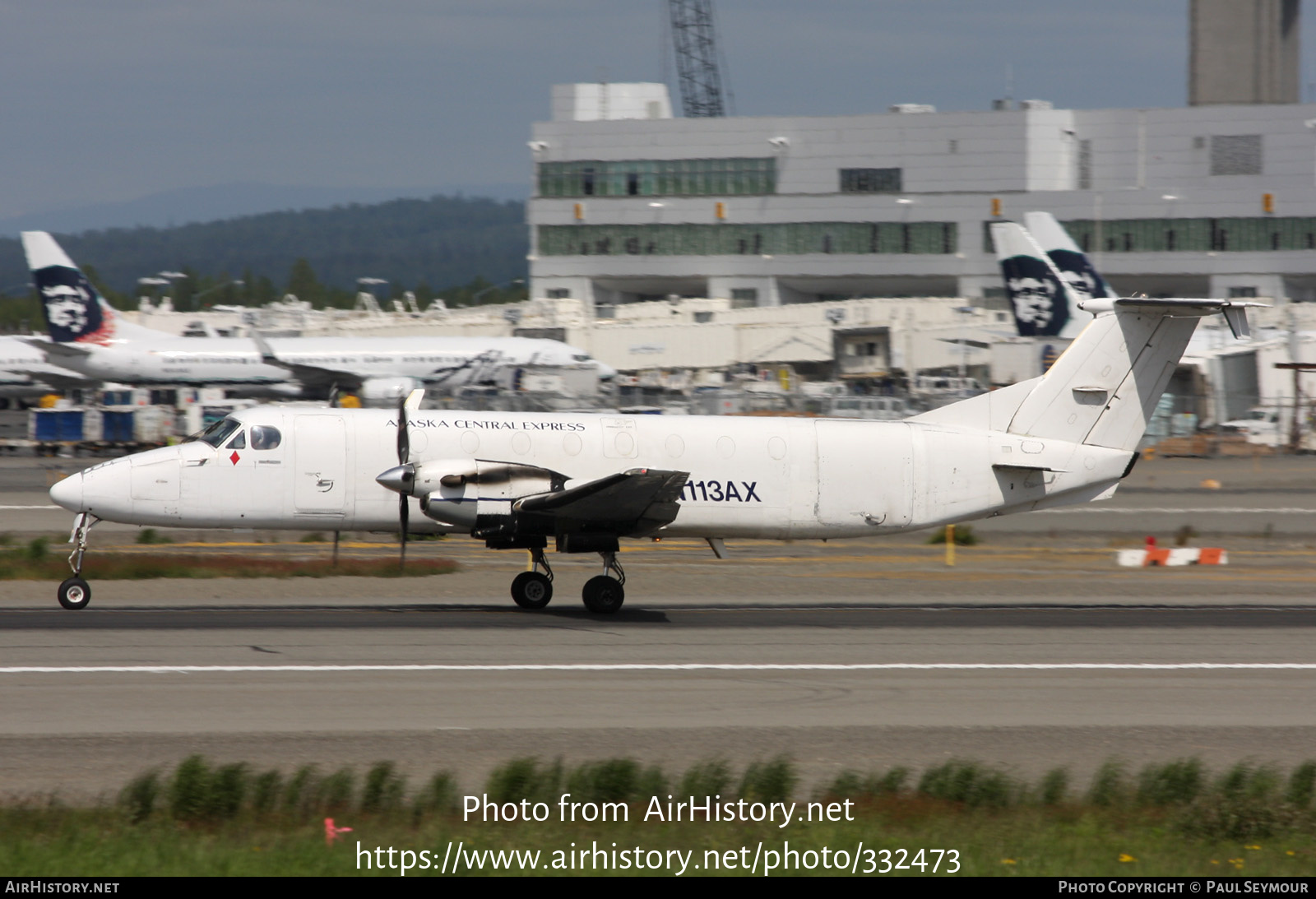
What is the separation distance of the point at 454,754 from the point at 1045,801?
15.9 ft

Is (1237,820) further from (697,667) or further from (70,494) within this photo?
(70,494)

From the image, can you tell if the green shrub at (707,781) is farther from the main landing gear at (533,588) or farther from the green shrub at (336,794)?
the main landing gear at (533,588)

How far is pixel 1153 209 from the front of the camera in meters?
91.9

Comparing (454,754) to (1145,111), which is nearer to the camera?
(454,754)

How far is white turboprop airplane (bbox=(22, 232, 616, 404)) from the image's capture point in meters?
59.6

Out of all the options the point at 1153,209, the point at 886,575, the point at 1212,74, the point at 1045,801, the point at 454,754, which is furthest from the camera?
the point at 1212,74

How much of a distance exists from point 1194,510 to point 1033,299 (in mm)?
25455

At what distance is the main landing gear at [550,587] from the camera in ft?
62.7

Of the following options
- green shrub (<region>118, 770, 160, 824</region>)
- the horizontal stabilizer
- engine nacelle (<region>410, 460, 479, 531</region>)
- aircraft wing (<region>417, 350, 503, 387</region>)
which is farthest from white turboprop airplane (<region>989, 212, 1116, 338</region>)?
green shrub (<region>118, 770, 160, 824</region>)

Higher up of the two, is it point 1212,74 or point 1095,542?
point 1212,74

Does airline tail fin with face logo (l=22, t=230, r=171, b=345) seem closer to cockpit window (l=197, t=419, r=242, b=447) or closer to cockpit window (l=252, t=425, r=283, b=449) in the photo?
cockpit window (l=197, t=419, r=242, b=447)

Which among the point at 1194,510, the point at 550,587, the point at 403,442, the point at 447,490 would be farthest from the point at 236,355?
the point at 447,490
